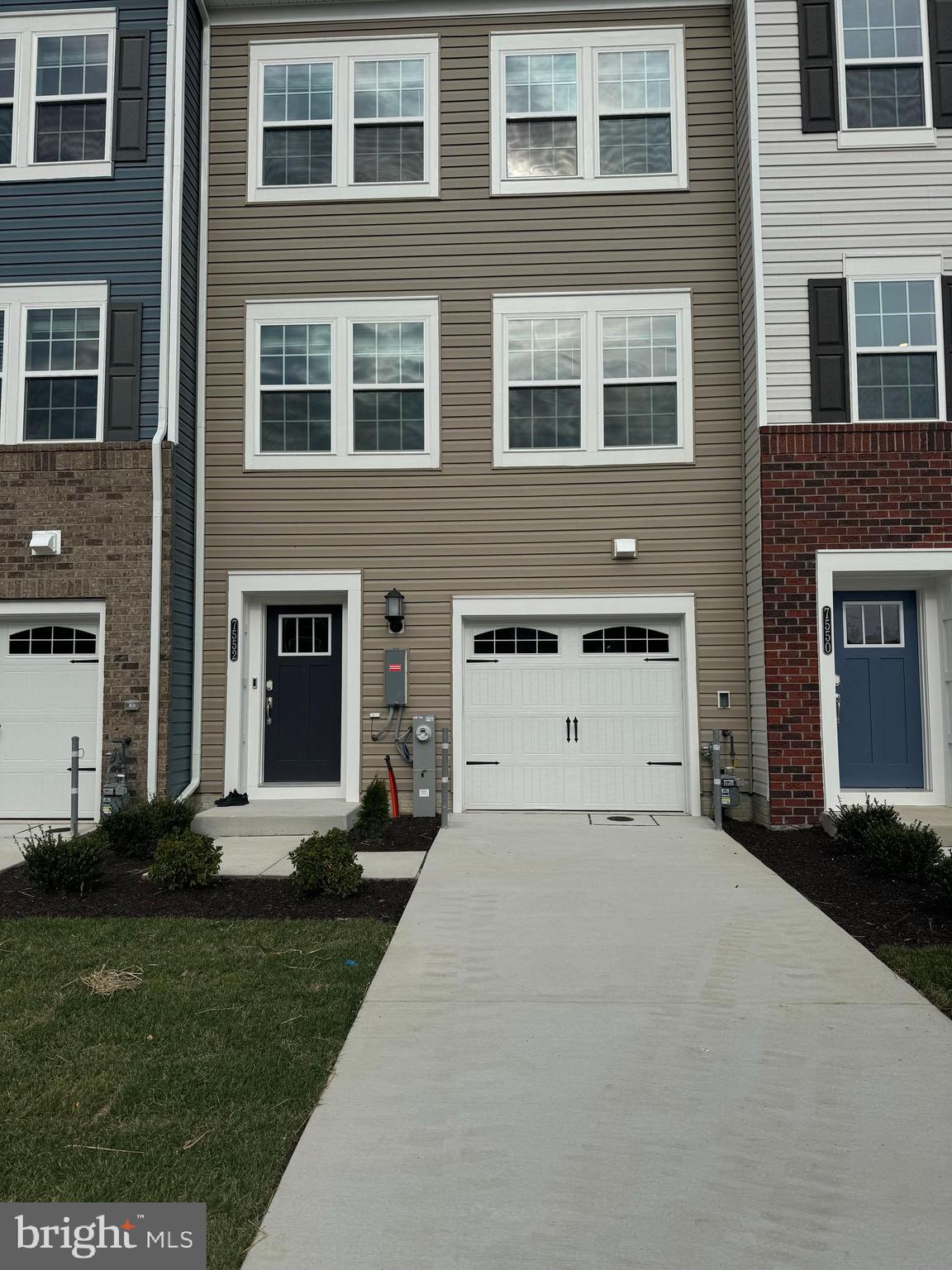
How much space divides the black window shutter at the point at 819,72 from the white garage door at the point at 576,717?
5065mm

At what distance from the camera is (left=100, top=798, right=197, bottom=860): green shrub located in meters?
7.34

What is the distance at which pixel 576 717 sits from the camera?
906 cm

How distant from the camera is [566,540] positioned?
901 centimetres

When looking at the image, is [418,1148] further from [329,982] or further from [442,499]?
[442,499]

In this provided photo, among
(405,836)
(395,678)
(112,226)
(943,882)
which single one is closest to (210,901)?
(405,836)

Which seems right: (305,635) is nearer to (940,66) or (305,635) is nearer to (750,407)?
(750,407)

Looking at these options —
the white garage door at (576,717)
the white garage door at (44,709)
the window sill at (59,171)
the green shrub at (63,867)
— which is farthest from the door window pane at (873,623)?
the window sill at (59,171)

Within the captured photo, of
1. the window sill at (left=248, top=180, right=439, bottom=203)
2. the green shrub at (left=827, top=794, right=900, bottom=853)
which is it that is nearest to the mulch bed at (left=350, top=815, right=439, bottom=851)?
the green shrub at (left=827, top=794, right=900, bottom=853)

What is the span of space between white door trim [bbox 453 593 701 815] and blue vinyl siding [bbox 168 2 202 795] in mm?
2681

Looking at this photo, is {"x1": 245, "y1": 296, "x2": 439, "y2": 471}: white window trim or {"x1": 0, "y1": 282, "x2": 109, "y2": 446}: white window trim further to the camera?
{"x1": 245, "y1": 296, "x2": 439, "y2": 471}: white window trim

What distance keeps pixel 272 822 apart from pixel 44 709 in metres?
2.69

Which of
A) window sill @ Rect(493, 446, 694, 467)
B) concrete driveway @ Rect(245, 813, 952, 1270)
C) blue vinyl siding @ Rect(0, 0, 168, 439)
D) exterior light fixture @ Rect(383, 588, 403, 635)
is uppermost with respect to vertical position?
blue vinyl siding @ Rect(0, 0, 168, 439)

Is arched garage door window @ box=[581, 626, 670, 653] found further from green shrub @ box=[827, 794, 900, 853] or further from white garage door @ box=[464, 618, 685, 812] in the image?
green shrub @ box=[827, 794, 900, 853]

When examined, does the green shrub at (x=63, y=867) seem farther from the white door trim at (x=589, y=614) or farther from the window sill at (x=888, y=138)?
the window sill at (x=888, y=138)
